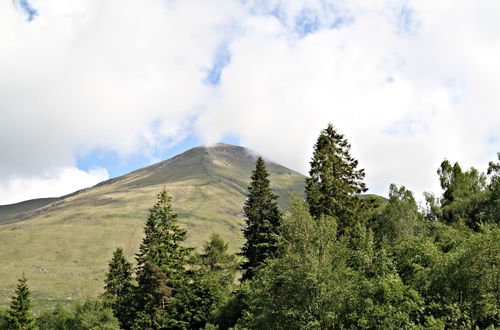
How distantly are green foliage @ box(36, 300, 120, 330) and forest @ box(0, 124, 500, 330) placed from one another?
1.27ft

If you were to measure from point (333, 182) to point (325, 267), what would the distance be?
2230cm

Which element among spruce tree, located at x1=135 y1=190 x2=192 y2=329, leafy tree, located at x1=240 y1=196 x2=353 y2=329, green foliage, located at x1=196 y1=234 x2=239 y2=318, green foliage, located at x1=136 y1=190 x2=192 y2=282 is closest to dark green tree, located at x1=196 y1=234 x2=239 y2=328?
green foliage, located at x1=196 y1=234 x2=239 y2=318

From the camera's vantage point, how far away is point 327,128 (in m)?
53.1

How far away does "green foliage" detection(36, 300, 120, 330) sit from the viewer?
73.7 m

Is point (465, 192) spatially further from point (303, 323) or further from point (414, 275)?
point (303, 323)

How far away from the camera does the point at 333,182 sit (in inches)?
1927

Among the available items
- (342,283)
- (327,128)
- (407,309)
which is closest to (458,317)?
(407,309)

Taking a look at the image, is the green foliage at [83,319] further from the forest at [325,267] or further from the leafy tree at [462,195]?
the leafy tree at [462,195]

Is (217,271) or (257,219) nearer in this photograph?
(257,219)

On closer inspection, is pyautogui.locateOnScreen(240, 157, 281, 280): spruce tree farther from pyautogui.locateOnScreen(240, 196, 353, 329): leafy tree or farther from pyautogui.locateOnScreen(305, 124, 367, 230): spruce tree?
pyautogui.locateOnScreen(240, 196, 353, 329): leafy tree

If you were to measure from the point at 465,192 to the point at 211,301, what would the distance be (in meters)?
62.6

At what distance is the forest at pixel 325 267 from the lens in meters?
23.8

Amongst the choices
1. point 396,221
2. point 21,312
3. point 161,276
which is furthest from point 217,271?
point 21,312

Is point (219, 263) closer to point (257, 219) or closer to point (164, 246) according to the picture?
point (164, 246)
